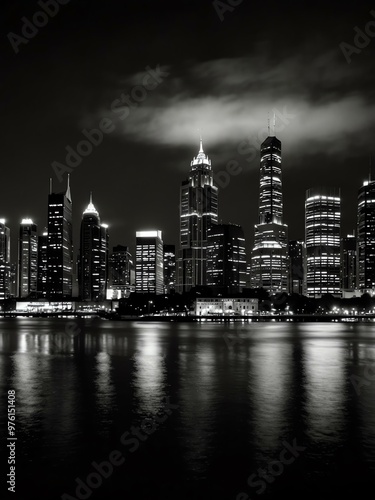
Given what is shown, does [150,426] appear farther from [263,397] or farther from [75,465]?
[263,397]

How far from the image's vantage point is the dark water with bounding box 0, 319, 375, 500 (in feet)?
59.1

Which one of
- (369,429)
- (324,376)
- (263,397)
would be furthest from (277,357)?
(369,429)

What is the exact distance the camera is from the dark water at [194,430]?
59.1 feet

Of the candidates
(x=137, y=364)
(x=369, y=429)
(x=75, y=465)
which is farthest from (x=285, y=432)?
(x=137, y=364)

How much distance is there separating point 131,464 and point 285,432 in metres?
7.83

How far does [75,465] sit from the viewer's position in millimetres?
19875

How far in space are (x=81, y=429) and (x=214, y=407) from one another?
8.13 m

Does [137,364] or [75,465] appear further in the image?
[137,364]

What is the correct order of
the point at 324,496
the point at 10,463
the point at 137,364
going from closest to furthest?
the point at 324,496 < the point at 10,463 < the point at 137,364

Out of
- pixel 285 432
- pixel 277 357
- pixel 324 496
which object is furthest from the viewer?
pixel 277 357

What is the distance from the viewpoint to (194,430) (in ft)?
81.8

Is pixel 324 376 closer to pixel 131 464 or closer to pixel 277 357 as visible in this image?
pixel 277 357

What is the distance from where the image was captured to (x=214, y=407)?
30438 millimetres

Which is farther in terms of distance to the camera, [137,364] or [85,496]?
[137,364]
